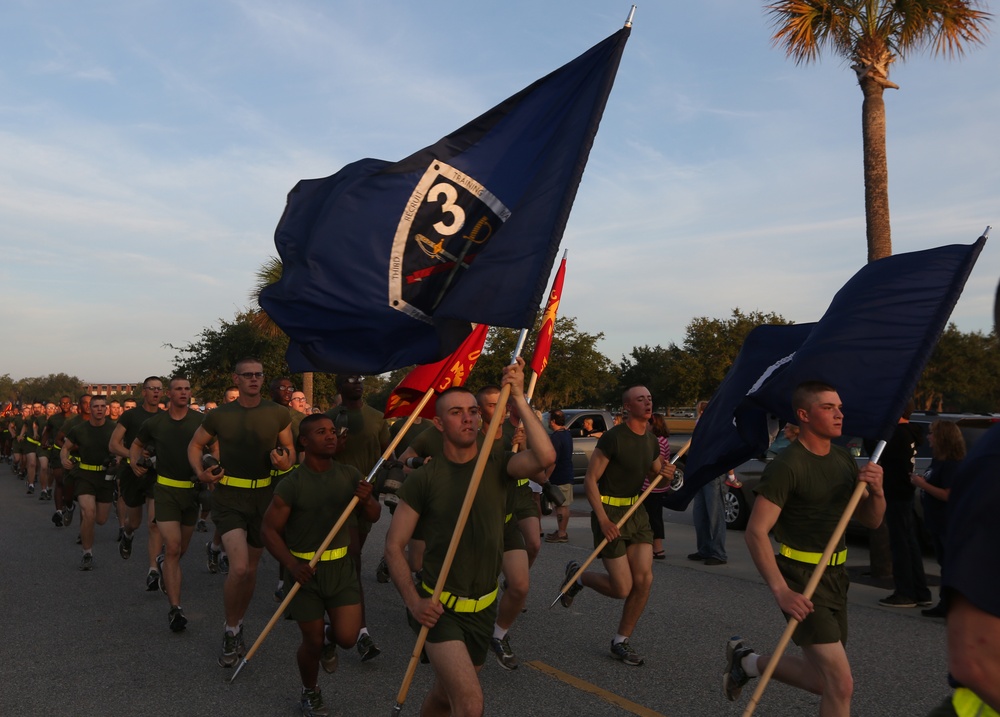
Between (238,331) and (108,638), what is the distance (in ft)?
128

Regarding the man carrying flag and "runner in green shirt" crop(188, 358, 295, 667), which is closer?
the man carrying flag

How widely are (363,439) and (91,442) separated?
515cm

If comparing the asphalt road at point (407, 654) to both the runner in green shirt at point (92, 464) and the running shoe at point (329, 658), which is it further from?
the runner in green shirt at point (92, 464)

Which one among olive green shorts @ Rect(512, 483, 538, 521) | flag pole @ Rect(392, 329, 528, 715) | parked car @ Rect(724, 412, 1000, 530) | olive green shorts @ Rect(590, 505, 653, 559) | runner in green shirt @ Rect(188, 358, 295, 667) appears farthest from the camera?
parked car @ Rect(724, 412, 1000, 530)

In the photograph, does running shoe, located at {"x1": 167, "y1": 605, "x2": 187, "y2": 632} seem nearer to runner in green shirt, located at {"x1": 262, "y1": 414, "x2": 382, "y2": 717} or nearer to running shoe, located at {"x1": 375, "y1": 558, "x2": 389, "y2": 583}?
runner in green shirt, located at {"x1": 262, "y1": 414, "x2": 382, "y2": 717}

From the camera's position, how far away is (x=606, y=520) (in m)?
6.83

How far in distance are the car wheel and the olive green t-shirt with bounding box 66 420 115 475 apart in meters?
8.41

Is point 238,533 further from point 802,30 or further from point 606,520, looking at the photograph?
point 802,30

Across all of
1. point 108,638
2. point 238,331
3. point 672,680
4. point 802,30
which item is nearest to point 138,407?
point 108,638

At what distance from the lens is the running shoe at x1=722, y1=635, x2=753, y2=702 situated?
16.4ft

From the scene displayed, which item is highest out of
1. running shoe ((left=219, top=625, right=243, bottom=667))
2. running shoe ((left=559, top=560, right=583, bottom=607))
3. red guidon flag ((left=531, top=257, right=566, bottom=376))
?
red guidon flag ((left=531, top=257, right=566, bottom=376))

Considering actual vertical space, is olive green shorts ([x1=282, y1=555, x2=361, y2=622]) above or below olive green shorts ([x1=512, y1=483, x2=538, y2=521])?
below

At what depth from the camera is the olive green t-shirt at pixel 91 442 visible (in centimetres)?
1154

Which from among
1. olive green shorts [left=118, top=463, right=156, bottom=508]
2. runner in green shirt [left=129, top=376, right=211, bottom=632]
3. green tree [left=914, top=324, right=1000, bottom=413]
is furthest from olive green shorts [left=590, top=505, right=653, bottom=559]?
green tree [left=914, top=324, right=1000, bottom=413]
